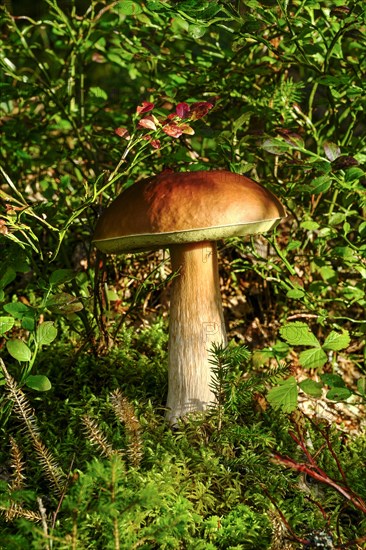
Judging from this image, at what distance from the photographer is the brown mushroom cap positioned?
5.54ft

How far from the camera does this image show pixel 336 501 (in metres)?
1.85

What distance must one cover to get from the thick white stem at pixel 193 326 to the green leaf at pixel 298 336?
0.22 m

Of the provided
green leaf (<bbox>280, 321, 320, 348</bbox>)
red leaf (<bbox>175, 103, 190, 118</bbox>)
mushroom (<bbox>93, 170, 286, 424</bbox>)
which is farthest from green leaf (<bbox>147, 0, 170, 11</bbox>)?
green leaf (<bbox>280, 321, 320, 348</bbox>)

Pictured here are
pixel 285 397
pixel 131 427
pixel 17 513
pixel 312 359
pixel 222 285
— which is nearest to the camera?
pixel 17 513

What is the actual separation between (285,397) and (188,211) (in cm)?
68

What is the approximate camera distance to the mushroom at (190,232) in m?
1.70

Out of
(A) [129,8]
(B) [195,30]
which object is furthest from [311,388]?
(A) [129,8]

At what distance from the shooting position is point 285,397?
1.88 m

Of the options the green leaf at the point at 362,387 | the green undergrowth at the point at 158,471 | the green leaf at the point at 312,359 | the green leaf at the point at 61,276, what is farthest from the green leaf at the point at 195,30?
the green leaf at the point at 362,387

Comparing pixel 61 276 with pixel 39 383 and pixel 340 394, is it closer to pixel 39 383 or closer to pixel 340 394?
pixel 39 383

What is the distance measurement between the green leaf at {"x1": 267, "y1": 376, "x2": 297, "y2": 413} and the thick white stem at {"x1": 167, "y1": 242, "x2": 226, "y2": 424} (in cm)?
24

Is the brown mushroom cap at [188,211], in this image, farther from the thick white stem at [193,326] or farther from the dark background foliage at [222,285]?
the thick white stem at [193,326]

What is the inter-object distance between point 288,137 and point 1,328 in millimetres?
1165

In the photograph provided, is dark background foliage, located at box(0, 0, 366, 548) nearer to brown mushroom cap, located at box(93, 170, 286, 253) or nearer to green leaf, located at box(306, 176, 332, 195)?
green leaf, located at box(306, 176, 332, 195)
